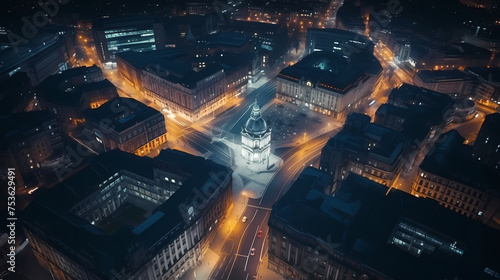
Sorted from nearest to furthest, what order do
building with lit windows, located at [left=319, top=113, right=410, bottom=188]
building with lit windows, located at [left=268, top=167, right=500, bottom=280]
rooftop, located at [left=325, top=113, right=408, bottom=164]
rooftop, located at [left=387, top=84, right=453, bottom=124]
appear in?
building with lit windows, located at [left=268, top=167, right=500, bottom=280] → building with lit windows, located at [left=319, top=113, right=410, bottom=188] → rooftop, located at [left=325, top=113, right=408, bottom=164] → rooftop, located at [left=387, top=84, right=453, bottom=124]

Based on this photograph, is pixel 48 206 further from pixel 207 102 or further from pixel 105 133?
pixel 207 102

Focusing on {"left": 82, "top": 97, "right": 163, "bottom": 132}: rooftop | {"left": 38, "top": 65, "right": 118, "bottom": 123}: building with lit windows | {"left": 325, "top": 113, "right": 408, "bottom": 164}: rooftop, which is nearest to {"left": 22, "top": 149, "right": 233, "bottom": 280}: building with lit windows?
{"left": 82, "top": 97, "right": 163, "bottom": 132}: rooftop

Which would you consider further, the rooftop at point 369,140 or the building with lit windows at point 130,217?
the rooftop at point 369,140

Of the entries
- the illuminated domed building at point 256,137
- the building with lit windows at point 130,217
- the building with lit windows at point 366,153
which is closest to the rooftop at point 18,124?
the building with lit windows at point 130,217

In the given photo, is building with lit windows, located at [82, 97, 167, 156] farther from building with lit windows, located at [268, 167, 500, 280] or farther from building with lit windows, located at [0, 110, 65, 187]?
building with lit windows, located at [268, 167, 500, 280]

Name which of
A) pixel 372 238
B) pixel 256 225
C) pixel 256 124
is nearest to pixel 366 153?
pixel 372 238

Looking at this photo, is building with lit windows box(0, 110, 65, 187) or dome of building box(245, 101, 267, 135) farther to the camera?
dome of building box(245, 101, 267, 135)

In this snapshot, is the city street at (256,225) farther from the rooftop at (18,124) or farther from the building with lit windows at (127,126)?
the rooftop at (18,124)

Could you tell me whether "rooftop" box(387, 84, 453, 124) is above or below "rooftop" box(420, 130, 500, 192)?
above
